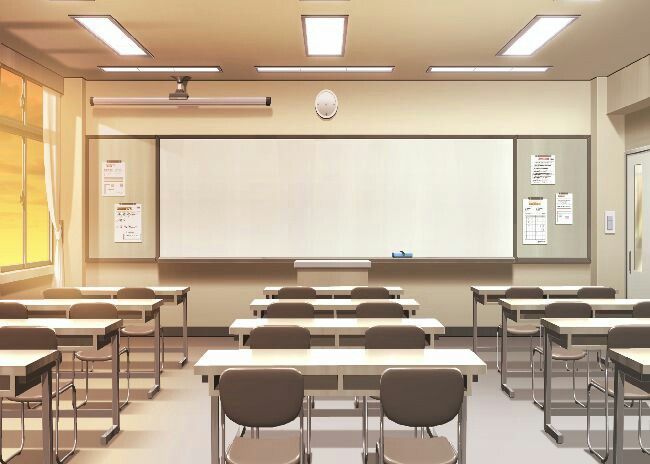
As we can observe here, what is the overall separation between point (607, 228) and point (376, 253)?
120 inches

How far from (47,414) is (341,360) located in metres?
1.67

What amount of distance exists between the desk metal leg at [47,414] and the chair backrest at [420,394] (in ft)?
6.14

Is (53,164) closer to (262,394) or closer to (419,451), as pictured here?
(262,394)

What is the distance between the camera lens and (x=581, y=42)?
609 centimetres

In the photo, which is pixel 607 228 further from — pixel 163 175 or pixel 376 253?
pixel 163 175

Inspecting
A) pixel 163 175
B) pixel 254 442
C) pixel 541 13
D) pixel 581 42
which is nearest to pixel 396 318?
pixel 254 442

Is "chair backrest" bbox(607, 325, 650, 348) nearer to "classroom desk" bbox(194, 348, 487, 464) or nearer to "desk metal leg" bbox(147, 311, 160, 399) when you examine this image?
"classroom desk" bbox(194, 348, 487, 464)

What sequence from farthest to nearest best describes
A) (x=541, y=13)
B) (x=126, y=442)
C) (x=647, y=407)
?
(x=541, y=13), (x=647, y=407), (x=126, y=442)

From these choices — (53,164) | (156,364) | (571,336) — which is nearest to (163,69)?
(53,164)

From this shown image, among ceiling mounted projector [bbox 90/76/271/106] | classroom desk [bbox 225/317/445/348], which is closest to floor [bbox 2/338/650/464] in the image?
classroom desk [bbox 225/317/445/348]

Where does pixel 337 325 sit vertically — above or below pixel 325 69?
below

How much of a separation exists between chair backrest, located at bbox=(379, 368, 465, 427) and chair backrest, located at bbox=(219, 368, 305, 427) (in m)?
0.40

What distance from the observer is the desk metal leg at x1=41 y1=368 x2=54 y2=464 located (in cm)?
314

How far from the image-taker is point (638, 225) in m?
7.30
